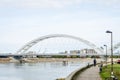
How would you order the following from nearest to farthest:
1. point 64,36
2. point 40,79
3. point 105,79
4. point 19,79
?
point 105,79 < point 40,79 < point 19,79 < point 64,36

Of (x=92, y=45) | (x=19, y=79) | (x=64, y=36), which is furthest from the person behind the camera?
(x=92, y=45)

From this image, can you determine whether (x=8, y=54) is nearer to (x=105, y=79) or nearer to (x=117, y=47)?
(x=117, y=47)

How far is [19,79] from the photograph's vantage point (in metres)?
62.7

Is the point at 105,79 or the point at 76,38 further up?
the point at 76,38

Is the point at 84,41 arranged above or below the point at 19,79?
above

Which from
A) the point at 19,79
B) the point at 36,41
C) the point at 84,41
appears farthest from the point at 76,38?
the point at 19,79

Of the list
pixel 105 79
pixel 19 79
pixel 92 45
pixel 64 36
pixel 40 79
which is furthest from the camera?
pixel 92 45

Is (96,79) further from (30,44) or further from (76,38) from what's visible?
(30,44)

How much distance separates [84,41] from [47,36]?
16042mm

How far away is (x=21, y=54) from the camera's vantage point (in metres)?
170

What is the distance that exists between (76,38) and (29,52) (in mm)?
28314

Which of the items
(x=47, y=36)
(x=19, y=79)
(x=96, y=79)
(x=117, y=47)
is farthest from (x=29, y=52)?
(x=96, y=79)

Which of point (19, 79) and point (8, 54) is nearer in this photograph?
point (19, 79)

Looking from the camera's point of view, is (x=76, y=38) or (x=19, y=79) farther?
(x=76, y=38)
